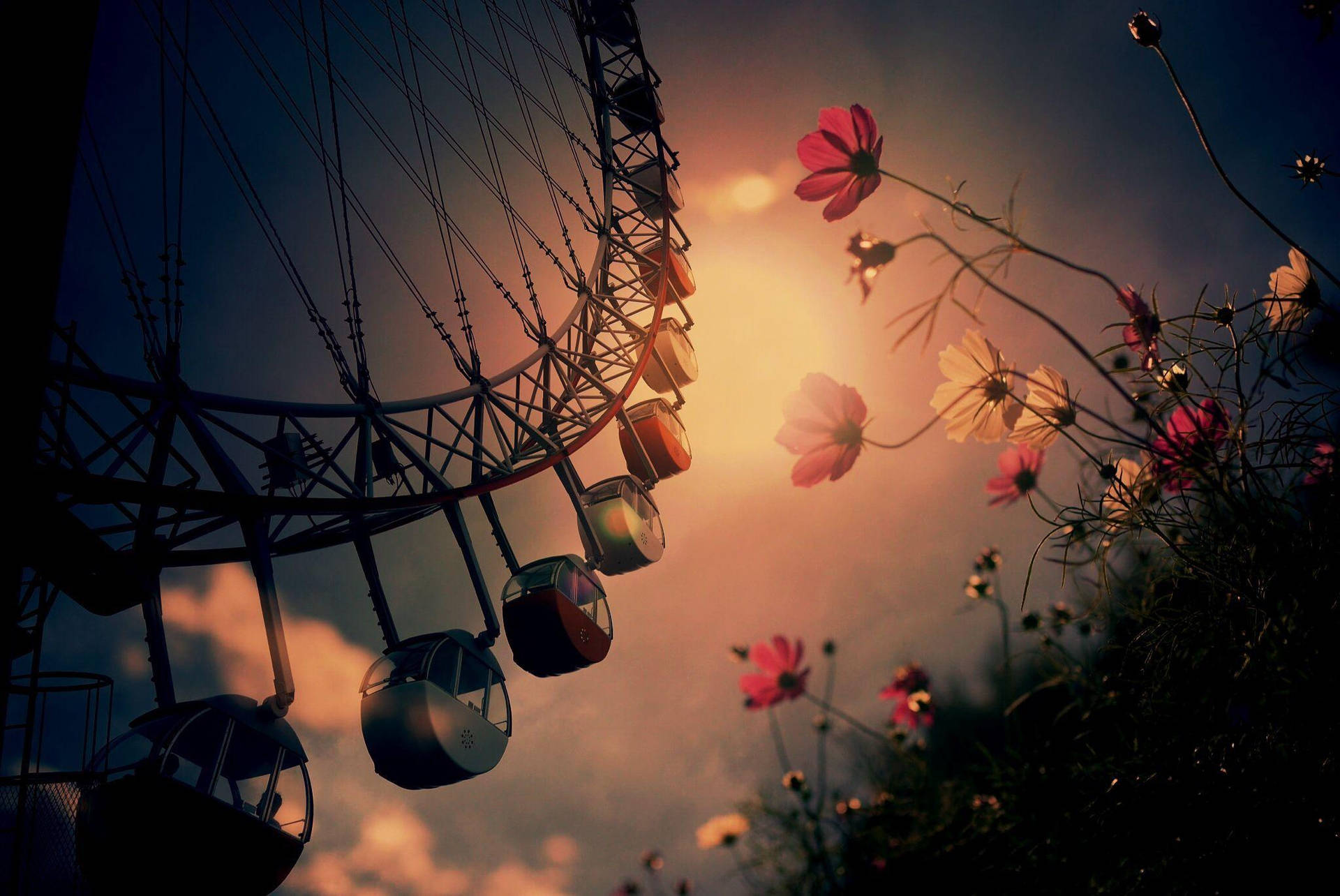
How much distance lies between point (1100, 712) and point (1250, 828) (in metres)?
0.53

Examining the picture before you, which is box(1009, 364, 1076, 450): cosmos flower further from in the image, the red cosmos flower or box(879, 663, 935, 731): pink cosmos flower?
box(879, 663, 935, 731): pink cosmos flower

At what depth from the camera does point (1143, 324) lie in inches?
38.6

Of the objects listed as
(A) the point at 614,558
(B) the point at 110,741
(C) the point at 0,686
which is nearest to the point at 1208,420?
(C) the point at 0,686

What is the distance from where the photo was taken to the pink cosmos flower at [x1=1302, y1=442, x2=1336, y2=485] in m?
0.95

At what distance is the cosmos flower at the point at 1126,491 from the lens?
1.14 meters

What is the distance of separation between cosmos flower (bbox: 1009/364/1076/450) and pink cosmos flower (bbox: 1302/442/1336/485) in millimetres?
325

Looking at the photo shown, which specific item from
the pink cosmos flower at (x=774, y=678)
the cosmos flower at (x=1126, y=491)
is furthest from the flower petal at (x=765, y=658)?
the cosmos flower at (x=1126, y=491)

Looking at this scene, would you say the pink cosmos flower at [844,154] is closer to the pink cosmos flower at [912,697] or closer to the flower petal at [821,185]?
the flower petal at [821,185]

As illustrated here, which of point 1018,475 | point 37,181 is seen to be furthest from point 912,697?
point 37,181

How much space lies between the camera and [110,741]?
4457 mm

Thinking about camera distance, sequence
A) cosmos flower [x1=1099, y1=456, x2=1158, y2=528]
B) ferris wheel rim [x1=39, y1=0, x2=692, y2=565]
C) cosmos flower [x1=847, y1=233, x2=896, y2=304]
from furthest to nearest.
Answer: ferris wheel rim [x1=39, y1=0, x2=692, y2=565]
cosmos flower [x1=1099, y1=456, x2=1158, y2=528]
cosmos flower [x1=847, y1=233, x2=896, y2=304]

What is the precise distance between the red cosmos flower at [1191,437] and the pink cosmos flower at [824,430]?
0.45 m

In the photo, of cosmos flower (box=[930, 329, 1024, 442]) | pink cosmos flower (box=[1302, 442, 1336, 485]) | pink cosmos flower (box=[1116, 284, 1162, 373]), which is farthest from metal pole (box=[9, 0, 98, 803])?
pink cosmos flower (box=[1302, 442, 1336, 485])

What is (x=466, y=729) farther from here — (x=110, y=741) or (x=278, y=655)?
(x=110, y=741)
